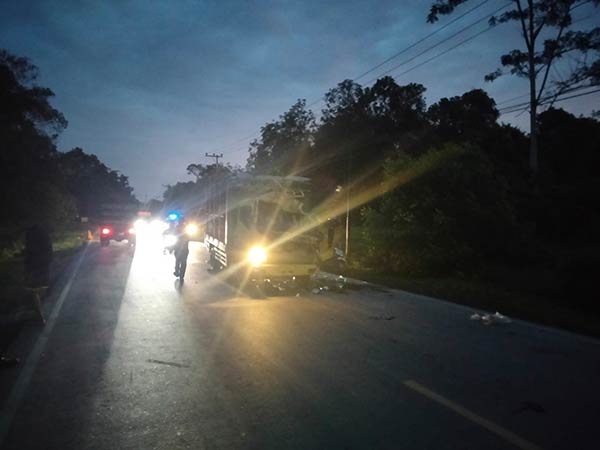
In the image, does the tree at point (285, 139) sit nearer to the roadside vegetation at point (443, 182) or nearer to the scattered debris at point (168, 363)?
the roadside vegetation at point (443, 182)

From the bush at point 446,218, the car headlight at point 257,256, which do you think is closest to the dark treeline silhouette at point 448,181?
the bush at point 446,218

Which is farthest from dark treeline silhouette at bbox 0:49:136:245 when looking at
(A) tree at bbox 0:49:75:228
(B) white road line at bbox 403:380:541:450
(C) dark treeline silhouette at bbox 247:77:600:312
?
(B) white road line at bbox 403:380:541:450

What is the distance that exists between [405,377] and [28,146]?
134 feet

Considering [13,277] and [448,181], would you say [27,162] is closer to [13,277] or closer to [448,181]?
[13,277]

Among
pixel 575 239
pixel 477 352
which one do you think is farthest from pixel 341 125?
pixel 477 352

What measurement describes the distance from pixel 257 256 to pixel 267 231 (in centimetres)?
94

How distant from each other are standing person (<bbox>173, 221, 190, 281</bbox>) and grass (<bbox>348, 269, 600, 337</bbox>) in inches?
245

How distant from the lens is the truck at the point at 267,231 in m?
14.2

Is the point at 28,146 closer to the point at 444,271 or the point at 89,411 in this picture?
the point at 444,271

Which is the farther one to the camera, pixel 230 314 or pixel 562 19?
pixel 562 19

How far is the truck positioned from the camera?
14.2m

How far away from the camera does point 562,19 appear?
111 ft

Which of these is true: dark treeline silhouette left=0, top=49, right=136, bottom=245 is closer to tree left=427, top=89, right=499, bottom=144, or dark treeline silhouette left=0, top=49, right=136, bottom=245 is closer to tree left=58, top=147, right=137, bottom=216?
tree left=58, top=147, right=137, bottom=216

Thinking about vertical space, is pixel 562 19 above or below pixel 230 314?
above
